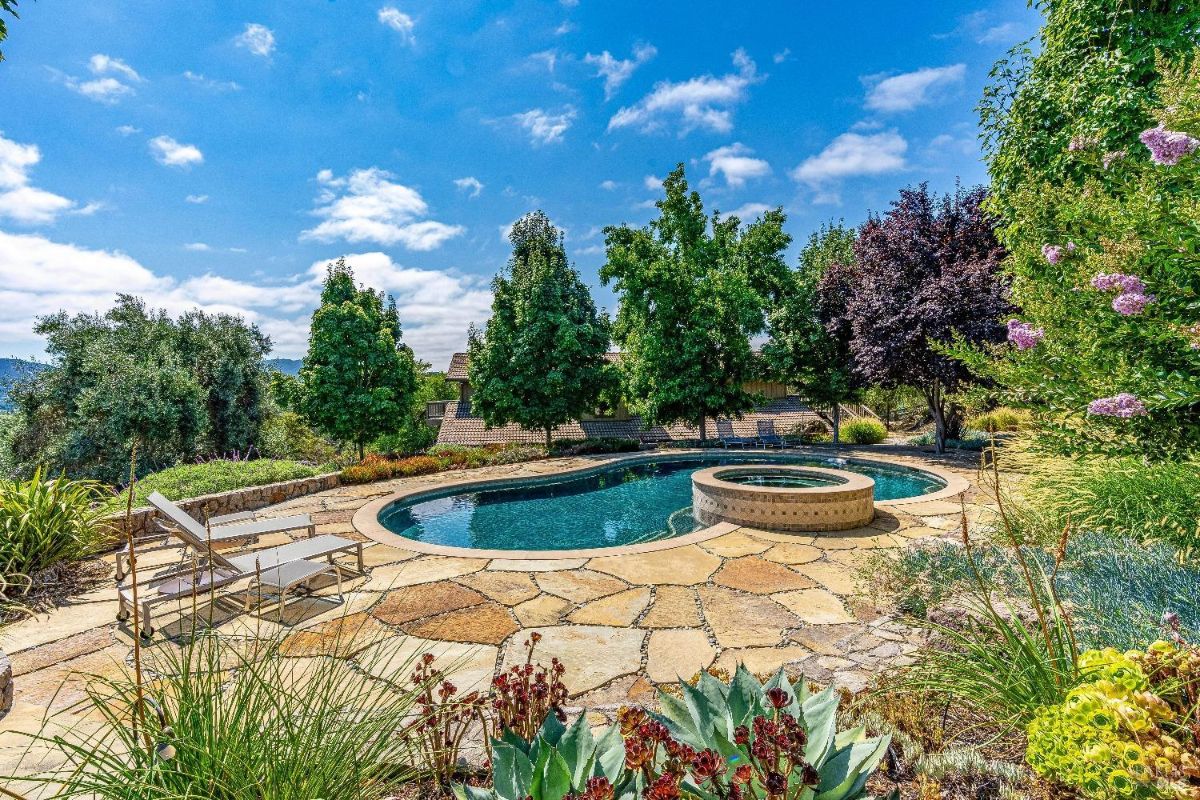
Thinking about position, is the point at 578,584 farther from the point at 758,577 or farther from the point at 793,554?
the point at 793,554

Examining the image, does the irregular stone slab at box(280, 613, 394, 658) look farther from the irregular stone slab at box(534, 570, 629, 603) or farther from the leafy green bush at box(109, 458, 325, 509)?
the leafy green bush at box(109, 458, 325, 509)

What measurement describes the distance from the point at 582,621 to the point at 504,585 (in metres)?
1.09

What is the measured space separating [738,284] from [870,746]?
16.3 meters

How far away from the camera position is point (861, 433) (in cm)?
1864

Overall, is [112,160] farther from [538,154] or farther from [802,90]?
[802,90]

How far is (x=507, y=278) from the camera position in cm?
1880

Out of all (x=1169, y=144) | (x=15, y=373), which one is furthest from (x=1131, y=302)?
(x=15, y=373)

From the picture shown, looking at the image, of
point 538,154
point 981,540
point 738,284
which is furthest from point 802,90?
point 981,540

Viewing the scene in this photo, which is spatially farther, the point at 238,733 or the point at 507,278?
the point at 507,278

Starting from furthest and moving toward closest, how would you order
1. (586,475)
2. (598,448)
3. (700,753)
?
(598,448) < (586,475) < (700,753)

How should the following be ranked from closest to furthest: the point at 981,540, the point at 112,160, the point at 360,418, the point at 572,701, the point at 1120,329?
the point at 572,701 → the point at 1120,329 → the point at 981,540 → the point at 112,160 → the point at 360,418

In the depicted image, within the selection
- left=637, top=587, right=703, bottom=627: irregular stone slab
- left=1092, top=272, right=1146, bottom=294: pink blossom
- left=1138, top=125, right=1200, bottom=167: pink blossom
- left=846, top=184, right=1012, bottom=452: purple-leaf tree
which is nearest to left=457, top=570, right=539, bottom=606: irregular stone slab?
left=637, top=587, right=703, bottom=627: irregular stone slab

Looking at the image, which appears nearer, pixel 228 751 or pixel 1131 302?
pixel 228 751

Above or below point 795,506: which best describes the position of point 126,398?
above
